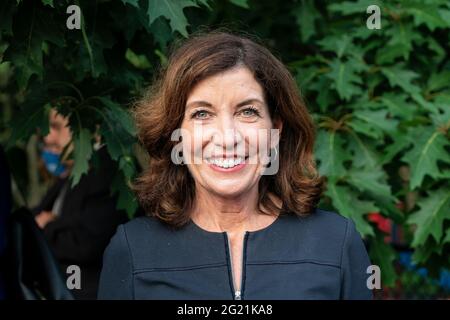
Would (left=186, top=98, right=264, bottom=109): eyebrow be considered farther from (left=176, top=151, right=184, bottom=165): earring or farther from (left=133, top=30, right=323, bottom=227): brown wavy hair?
(left=176, top=151, right=184, bottom=165): earring

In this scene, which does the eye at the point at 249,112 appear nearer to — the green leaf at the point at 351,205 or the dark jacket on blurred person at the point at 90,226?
the green leaf at the point at 351,205

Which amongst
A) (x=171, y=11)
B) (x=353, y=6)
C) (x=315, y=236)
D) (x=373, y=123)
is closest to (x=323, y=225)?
(x=315, y=236)

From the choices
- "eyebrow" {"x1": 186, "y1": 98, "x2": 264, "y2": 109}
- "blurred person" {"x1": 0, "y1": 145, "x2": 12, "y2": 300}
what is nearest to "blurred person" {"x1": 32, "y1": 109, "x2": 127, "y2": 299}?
"blurred person" {"x1": 0, "y1": 145, "x2": 12, "y2": 300}

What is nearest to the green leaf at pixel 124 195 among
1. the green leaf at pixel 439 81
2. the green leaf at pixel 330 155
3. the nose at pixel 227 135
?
the green leaf at pixel 330 155

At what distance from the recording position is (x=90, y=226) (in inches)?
170

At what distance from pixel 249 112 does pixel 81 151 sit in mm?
1176

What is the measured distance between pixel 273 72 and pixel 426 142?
1.45m

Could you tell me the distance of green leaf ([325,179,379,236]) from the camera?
382cm

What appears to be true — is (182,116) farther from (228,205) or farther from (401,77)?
(401,77)

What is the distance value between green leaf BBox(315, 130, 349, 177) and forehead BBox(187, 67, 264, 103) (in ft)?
4.33

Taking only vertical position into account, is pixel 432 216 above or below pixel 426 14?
below

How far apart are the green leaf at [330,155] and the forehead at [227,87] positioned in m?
1.32

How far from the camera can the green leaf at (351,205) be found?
3.82 metres
